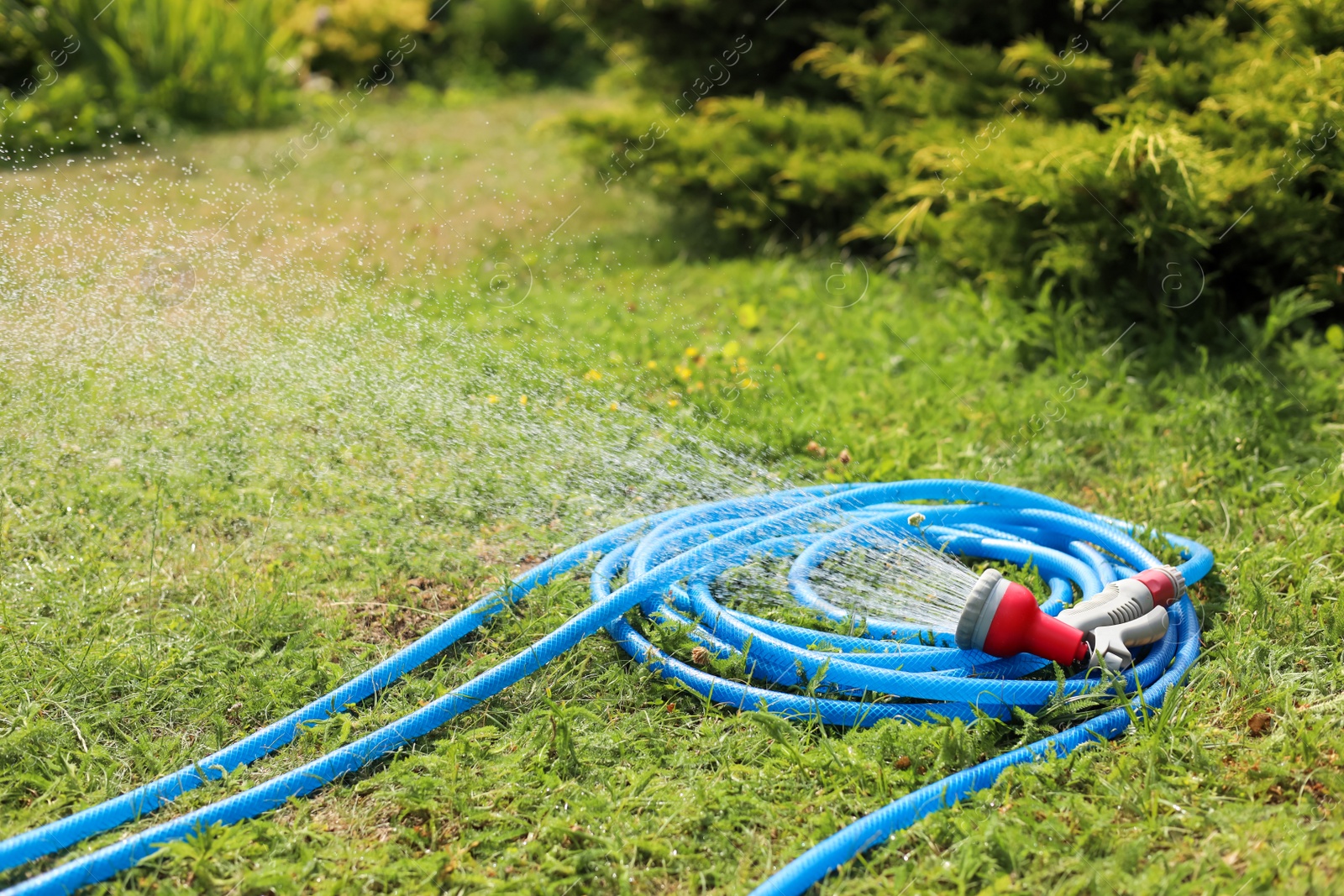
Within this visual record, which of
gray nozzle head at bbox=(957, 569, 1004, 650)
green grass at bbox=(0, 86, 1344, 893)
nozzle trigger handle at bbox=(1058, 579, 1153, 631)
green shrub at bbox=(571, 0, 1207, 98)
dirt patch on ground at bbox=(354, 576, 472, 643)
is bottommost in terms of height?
dirt patch on ground at bbox=(354, 576, 472, 643)

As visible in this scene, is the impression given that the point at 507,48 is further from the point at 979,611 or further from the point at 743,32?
the point at 979,611

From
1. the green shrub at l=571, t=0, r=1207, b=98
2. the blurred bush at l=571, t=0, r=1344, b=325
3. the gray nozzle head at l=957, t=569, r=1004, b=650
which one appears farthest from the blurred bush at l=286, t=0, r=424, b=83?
the gray nozzle head at l=957, t=569, r=1004, b=650

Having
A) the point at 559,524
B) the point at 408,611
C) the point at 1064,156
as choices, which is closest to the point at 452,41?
the point at 1064,156

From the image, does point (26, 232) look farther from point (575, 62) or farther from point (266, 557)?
point (575, 62)

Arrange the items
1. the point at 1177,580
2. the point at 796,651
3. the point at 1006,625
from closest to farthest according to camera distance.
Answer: the point at 1006,625, the point at 796,651, the point at 1177,580

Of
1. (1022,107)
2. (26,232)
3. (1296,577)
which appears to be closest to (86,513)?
(26,232)

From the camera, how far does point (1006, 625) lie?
2410 mm

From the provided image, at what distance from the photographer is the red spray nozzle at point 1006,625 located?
2.41 m

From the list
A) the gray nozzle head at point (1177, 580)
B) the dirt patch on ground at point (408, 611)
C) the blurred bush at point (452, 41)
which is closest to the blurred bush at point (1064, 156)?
the gray nozzle head at point (1177, 580)

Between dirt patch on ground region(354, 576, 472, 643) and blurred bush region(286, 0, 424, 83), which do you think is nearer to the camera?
dirt patch on ground region(354, 576, 472, 643)

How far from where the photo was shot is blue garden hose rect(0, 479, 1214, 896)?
2180 millimetres

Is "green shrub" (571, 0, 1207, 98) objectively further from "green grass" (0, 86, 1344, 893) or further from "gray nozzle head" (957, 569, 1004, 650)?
"gray nozzle head" (957, 569, 1004, 650)

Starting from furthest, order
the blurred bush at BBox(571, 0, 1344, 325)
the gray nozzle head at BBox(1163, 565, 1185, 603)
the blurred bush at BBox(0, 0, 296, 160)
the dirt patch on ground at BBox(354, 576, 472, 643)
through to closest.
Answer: the blurred bush at BBox(0, 0, 296, 160)
the blurred bush at BBox(571, 0, 1344, 325)
the dirt patch on ground at BBox(354, 576, 472, 643)
the gray nozzle head at BBox(1163, 565, 1185, 603)

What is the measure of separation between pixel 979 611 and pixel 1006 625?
7cm
